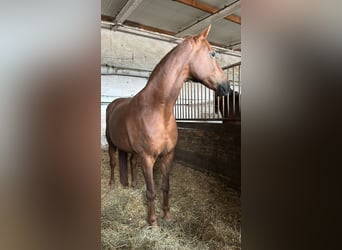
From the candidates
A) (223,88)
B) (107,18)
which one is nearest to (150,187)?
(223,88)

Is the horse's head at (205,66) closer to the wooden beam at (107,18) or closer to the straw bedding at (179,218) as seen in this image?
the straw bedding at (179,218)

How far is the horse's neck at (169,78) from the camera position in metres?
1.13

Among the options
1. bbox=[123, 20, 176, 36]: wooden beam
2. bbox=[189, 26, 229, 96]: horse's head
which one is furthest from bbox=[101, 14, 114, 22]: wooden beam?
bbox=[189, 26, 229, 96]: horse's head

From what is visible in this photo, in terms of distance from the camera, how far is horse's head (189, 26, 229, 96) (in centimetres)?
115

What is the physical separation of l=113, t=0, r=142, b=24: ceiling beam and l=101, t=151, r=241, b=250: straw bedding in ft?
5.05

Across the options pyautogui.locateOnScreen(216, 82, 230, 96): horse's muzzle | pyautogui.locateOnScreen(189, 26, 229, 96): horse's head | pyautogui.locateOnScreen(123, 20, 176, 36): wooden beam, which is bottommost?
pyautogui.locateOnScreen(216, 82, 230, 96): horse's muzzle

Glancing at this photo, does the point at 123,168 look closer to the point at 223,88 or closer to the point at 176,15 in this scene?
the point at 223,88

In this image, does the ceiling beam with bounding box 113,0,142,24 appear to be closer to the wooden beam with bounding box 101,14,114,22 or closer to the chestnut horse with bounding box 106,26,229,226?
the wooden beam with bounding box 101,14,114,22

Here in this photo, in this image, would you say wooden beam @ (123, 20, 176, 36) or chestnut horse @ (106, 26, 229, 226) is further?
wooden beam @ (123, 20, 176, 36)

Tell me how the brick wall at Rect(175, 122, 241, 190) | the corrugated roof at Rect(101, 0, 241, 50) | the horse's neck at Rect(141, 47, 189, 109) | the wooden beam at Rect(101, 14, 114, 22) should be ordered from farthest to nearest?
the wooden beam at Rect(101, 14, 114, 22), the corrugated roof at Rect(101, 0, 241, 50), the brick wall at Rect(175, 122, 241, 190), the horse's neck at Rect(141, 47, 189, 109)

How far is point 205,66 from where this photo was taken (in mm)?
1183
